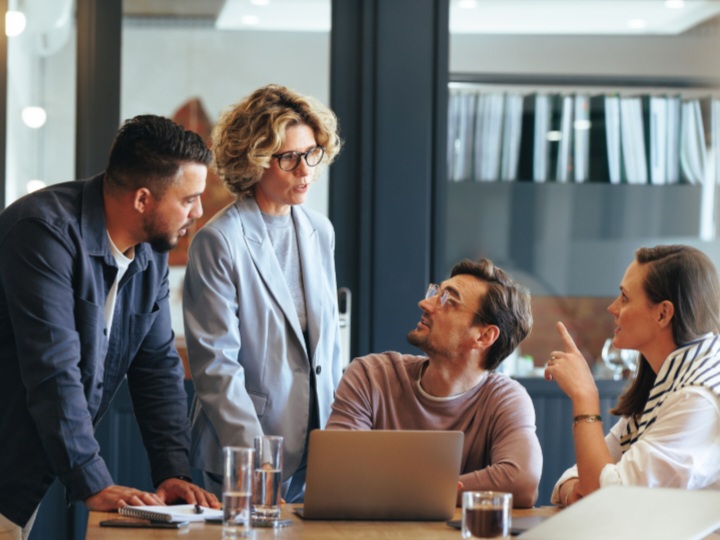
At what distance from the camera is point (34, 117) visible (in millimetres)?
4242

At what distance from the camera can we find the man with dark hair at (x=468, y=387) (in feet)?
8.63

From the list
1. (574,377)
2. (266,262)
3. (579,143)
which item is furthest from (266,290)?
(579,143)

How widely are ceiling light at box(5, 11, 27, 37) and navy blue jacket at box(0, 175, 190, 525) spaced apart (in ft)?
5.87

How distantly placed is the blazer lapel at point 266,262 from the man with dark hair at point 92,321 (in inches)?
10.3

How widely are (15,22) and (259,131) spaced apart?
5.54 feet

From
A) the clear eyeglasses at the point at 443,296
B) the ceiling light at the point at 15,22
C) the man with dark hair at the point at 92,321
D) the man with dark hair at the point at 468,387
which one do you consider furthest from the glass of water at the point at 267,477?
the ceiling light at the point at 15,22

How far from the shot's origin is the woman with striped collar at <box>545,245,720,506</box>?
7.84 feet

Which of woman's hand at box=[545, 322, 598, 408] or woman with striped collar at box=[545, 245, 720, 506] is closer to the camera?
woman with striped collar at box=[545, 245, 720, 506]

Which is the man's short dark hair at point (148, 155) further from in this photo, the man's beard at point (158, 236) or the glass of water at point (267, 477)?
the glass of water at point (267, 477)

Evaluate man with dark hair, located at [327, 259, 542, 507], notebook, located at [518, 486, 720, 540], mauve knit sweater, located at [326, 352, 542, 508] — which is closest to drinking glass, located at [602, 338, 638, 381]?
man with dark hair, located at [327, 259, 542, 507]

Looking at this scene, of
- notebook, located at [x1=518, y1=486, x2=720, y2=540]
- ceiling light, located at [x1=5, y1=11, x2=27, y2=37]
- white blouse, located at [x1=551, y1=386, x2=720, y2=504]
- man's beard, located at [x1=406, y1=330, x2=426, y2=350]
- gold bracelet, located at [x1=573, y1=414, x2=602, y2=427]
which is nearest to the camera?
notebook, located at [x1=518, y1=486, x2=720, y2=540]

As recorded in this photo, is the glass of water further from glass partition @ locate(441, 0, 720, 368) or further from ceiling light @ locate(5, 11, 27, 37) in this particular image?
ceiling light @ locate(5, 11, 27, 37)

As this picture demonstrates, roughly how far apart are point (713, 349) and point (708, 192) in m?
2.22

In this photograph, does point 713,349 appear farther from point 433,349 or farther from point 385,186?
point 385,186
